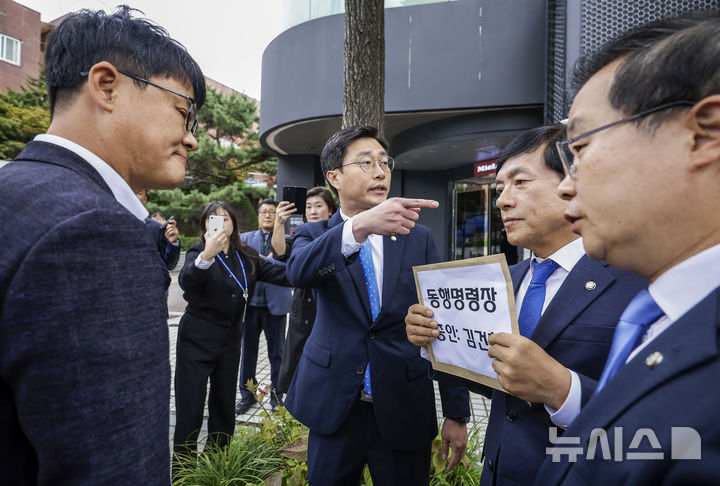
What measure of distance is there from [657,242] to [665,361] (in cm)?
23

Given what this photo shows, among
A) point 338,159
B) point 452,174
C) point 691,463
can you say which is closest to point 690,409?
point 691,463

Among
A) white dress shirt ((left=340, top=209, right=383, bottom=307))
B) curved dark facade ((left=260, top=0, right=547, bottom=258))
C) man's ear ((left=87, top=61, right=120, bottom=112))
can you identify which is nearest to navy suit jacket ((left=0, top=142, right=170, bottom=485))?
man's ear ((left=87, top=61, right=120, bottom=112))

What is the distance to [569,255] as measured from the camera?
1464 millimetres

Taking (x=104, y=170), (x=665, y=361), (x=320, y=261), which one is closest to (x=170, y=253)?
(x=320, y=261)

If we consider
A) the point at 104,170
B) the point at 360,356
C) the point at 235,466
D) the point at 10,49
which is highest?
the point at 10,49

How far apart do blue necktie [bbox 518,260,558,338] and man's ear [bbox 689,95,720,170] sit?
80 centimetres

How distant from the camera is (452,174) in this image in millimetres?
11281

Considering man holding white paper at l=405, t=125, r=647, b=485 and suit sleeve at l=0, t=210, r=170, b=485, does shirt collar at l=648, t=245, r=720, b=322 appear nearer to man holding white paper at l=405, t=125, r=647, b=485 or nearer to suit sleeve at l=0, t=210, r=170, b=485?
man holding white paper at l=405, t=125, r=647, b=485

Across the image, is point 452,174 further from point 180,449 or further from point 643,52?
point 643,52

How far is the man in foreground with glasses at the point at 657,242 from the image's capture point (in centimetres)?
68

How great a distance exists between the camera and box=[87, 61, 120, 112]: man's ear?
1.03 metres

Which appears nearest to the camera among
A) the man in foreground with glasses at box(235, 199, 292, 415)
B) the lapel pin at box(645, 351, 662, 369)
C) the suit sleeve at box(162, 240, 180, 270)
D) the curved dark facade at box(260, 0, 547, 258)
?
the lapel pin at box(645, 351, 662, 369)

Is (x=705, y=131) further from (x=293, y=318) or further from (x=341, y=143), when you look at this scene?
(x=293, y=318)

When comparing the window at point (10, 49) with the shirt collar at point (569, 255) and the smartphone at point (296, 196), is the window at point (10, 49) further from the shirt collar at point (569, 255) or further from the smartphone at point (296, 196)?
the shirt collar at point (569, 255)
